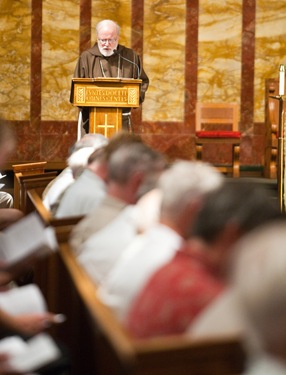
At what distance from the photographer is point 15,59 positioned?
13008 mm

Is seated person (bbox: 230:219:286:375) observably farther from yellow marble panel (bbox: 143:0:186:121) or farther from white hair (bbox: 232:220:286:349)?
yellow marble panel (bbox: 143:0:186:121)

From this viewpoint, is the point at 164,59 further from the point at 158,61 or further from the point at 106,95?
the point at 106,95

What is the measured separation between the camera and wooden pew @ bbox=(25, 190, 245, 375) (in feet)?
5.92

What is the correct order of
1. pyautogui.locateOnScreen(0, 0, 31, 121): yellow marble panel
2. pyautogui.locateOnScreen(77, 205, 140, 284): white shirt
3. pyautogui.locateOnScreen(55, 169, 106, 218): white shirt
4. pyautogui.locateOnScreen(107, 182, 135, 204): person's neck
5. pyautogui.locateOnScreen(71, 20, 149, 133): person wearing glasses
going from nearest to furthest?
1. pyautogui.locateOnScreen(77, 205, 140, 284): white shirt
2. pyautogui.locateOnScreen(107, 182, 135, 204): person's neck
3. pyautogui.locateOnScreen(55, 169, 106, 218): white shirt
4. pyautogui.locateOnScreen(71, 20, 149, 133): person wearing glasses
5. pyautogui.locateOnScreen(0, 0, 31, 121): yellow marble panel

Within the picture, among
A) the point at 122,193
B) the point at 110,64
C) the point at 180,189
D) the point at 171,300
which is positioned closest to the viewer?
the point at 171,300

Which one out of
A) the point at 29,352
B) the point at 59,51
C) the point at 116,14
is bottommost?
the point at 29,352

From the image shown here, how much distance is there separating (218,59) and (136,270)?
35.7 feet

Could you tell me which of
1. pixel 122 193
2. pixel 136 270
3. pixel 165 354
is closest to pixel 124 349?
pixel 165 354

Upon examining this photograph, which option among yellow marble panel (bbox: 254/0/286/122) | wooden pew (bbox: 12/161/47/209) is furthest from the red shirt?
Answer: yellow marble panel (bbox: 254/0/286/122)

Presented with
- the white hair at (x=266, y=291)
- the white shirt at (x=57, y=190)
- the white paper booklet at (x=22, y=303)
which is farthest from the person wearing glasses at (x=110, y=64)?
the white hair at (x=266, y=291)

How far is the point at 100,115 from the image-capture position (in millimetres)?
8930

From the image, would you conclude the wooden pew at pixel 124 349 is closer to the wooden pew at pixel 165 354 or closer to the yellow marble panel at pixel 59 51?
the wooden pew at pixel 165 354

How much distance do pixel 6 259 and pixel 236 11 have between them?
9997 mm

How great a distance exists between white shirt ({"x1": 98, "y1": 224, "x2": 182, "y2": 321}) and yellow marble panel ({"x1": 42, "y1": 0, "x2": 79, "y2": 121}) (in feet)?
34.6
